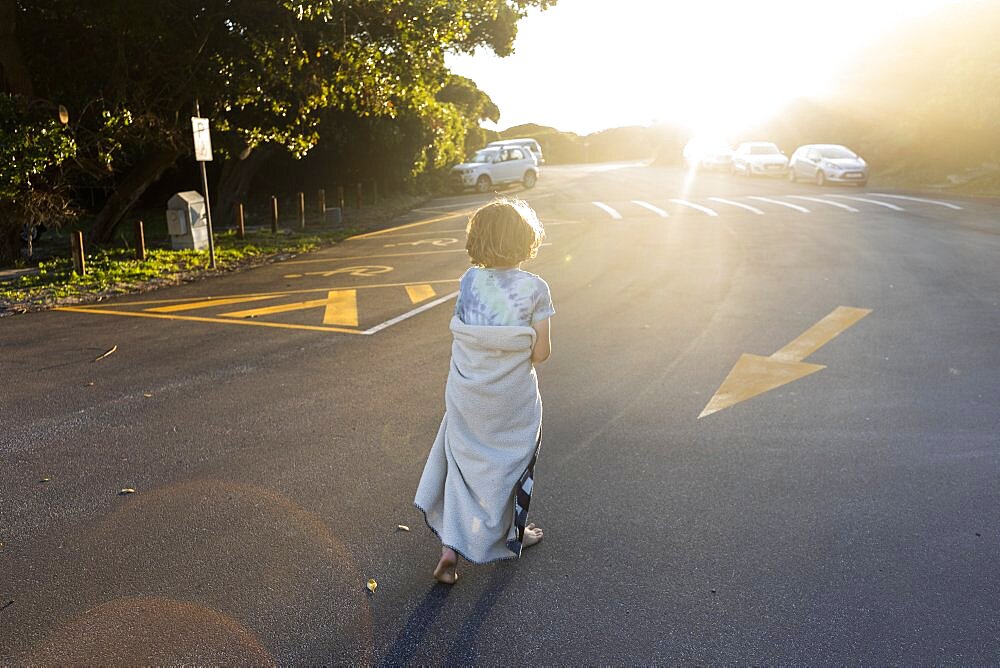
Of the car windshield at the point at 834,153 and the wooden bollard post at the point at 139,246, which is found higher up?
the car windshield at the point at 834,153

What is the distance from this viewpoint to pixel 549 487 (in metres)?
4.58

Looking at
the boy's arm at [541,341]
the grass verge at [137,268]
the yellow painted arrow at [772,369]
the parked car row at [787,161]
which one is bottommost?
the yellow painted arrow at [772,369]

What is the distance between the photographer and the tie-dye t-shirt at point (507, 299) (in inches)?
134

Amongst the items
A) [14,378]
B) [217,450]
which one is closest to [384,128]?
[14,378]

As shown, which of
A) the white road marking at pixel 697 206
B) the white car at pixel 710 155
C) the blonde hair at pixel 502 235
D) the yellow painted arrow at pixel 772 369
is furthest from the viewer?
the white car at pixel 710 155

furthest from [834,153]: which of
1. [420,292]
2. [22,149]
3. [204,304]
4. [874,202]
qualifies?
[22,149]

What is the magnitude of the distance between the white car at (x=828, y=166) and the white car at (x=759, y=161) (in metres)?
2.38

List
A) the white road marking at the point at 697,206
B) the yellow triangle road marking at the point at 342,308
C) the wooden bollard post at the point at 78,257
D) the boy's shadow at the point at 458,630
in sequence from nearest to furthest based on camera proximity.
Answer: the boy's shadow at the point at 458,630 < the yellow triangle road marking at the point at 342,308 < the wooden bollard post at the point at 78,257 < the white road marking at the point at 697,206

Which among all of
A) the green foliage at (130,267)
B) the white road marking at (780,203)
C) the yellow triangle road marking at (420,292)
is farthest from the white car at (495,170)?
the yellow triangle road marking at (420,292)

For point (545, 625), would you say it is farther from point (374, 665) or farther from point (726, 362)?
point (726, 362)

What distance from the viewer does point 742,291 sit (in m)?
10.3

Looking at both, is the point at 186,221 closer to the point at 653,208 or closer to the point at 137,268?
the point at 137,268

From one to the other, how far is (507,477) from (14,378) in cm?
550

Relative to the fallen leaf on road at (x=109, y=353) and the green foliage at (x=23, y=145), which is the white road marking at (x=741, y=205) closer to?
the green foliage at (x=23, y=145)
